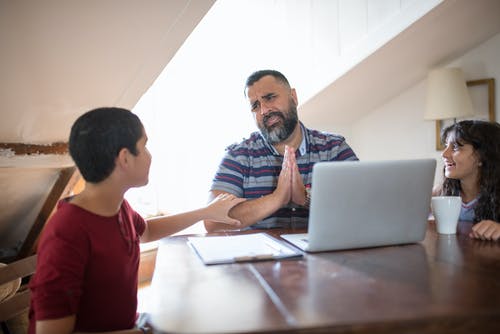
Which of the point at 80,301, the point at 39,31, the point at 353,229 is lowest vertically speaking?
the point at 80,301

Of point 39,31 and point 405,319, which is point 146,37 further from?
point 405,319

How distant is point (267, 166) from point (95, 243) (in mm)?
920

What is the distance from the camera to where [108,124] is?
1061 millimetres

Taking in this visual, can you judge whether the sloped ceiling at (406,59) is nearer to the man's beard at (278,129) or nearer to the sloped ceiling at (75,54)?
the man's beard at (278,129)

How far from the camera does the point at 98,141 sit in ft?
3.44

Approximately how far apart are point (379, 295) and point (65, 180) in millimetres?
1544

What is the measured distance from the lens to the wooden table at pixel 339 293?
2.12 ft

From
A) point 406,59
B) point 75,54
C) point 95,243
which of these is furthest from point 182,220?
point 406,59

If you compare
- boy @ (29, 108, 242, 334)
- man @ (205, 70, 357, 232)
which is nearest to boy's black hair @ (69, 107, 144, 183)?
boy @ (29, 108, 242, 334)

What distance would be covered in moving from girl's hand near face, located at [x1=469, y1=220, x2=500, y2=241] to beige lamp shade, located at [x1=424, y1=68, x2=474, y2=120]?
5.93 ft

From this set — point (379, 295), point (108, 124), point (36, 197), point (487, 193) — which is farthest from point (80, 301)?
point (487, 193)

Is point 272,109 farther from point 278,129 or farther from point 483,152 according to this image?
point 483,152

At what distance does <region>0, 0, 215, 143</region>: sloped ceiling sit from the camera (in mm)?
1248

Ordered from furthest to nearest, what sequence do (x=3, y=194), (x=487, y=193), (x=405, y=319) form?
(x=3, y=194), (x=487, y=193), (x=405, y=319)
